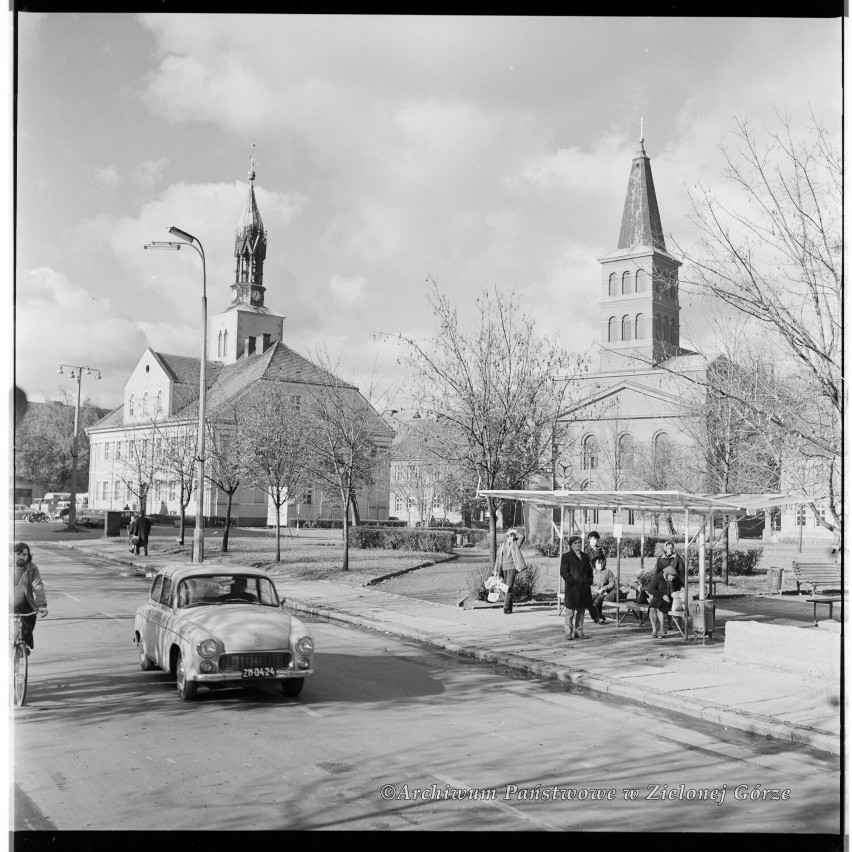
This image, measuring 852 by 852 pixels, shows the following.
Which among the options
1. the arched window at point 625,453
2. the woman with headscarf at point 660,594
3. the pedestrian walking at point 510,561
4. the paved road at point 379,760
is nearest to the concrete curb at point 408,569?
the pedestrian walking at point 510,561

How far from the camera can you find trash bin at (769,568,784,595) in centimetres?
2300

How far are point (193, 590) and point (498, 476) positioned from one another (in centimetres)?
1207

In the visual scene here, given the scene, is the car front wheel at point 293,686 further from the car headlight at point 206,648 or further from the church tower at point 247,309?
the church tower at point 247,309

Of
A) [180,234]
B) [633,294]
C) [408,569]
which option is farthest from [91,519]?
[633,294]

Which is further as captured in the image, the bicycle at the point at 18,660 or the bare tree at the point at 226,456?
the bare tree at the point at 226,456

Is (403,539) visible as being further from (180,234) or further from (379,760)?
(379,760)

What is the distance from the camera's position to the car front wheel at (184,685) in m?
9.52

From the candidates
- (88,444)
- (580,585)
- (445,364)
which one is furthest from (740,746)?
(88,444)

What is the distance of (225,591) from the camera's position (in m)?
10.7

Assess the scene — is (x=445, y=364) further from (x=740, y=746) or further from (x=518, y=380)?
(x=740, y=746)

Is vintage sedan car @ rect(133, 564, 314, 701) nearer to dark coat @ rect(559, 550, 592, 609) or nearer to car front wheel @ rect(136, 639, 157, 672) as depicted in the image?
car front wheel @ rect(136, 639, 157, 672)

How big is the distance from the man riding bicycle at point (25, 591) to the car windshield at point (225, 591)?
1675 mm

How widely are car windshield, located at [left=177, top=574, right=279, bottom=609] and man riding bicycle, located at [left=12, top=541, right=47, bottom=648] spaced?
1675 mm

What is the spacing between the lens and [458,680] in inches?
458
